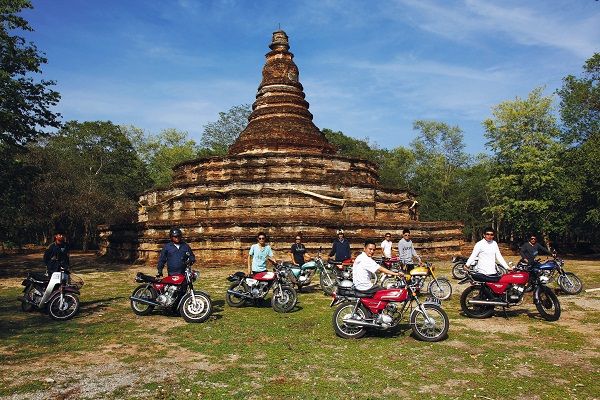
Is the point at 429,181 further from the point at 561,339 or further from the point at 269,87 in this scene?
the point at 561,339

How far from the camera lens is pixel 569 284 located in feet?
40.9

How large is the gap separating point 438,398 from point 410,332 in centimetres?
314

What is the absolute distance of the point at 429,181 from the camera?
179 ft

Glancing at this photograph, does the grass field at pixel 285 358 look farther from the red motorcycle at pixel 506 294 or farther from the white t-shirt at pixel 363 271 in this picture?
the white t-shirt at pixel 363 271

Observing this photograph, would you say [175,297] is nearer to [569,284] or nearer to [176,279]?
[176,279]

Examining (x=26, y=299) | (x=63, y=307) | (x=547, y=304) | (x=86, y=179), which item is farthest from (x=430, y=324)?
(x=86, y=179)

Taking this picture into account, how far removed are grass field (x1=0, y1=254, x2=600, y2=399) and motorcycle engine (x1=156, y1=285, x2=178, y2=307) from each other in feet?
1.20

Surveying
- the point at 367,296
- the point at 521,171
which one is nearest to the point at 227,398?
the point at 367,296

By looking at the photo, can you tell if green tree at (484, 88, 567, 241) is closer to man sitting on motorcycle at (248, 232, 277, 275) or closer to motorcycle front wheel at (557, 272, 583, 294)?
motorcycle front wheel at (557, 272, 583, 294)

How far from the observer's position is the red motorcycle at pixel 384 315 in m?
7.69

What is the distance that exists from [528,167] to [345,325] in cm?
2722

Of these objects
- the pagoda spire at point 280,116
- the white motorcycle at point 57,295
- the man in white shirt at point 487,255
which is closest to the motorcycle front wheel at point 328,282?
the man in white shirt at point 487,255

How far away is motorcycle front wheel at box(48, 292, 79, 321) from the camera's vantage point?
9445 mm

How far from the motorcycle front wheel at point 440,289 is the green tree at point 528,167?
65.0 ft
